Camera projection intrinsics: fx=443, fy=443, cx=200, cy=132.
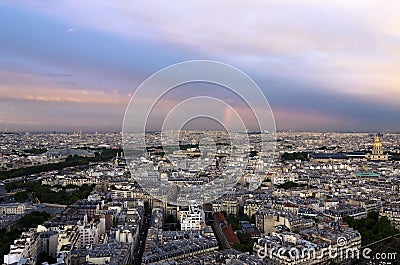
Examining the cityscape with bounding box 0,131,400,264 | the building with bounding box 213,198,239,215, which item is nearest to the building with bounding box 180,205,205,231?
the cityscape with bounding box 0,131,400,264

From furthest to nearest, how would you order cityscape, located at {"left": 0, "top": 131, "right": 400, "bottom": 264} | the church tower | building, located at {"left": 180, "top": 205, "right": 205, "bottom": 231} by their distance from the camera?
the church tower, building, located at {"left": 180, "top": 205, "right": 205, "bottom": 231}, cityscape, located at {"left": 0, "top": 131, "right": 400, "bottom": 264}

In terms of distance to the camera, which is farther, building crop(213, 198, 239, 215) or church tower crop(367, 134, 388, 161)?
church tower crop(367, 134, 388, 161)

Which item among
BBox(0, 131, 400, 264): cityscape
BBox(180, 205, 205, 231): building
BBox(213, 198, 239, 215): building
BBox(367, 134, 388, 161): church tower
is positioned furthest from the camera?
BBox(367, 134, 388, 161): church tower

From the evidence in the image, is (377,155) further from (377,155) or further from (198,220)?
(198,220)

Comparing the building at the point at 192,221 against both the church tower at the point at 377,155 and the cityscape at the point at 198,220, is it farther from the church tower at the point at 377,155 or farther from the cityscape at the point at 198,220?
the church tower at the point at 377,155

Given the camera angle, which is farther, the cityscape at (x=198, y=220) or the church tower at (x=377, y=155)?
the church tower at (x=377, y=155)

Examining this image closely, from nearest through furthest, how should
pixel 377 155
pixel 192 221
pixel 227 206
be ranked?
pixel 192 221 < pixel 227 206 < pixel 377 155

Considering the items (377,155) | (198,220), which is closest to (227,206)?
(198,220)

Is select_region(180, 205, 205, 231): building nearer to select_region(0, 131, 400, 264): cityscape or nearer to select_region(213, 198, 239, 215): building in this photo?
select_region(0, 131, 400, 264): cityscape

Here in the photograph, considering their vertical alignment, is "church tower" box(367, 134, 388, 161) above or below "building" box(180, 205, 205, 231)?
above

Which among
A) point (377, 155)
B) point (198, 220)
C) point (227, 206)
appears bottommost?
point (227, 206)

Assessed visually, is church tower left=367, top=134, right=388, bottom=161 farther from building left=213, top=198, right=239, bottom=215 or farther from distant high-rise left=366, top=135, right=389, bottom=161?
building left=213, top=198, right=239, bottom=215

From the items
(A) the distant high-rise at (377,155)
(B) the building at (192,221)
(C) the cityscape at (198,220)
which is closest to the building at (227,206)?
(C) the cityscape at (198,220)
